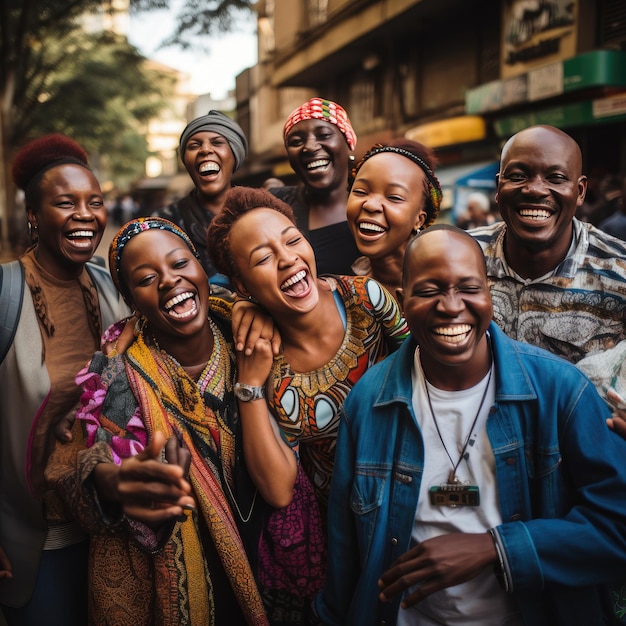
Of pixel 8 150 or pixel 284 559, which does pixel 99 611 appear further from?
pixel 8 150

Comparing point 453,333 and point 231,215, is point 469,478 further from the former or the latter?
point 231,215

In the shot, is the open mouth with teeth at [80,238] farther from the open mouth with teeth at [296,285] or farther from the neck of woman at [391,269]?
the neck of woman at [391,269]

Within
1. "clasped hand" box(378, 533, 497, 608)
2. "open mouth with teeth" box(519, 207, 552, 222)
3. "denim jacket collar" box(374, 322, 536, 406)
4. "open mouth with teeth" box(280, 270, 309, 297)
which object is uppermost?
"open mouth with teeth" box(519, 207, 552, 222)

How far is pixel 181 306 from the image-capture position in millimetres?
2357

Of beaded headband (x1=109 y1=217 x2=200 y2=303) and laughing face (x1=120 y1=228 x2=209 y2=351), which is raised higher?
beaded headband (x1=109 y1=217 x2=200 y2=303)

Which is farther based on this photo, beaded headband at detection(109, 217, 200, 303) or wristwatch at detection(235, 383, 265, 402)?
beaded headband at detection(109, 217, 200, 303)

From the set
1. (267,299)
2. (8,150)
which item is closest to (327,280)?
(267,299)

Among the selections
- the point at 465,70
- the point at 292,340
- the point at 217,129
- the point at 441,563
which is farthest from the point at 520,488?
the point at 465,70

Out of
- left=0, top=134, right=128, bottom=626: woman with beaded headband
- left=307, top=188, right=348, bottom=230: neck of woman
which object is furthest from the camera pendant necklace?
left=307, top=188, right=348, bottom=230: neck of woman

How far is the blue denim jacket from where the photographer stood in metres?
1.77

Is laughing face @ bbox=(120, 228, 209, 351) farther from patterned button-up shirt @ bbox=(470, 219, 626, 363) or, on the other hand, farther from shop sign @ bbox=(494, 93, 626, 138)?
shop sign @ bbox=(494, 93, 626, 138)

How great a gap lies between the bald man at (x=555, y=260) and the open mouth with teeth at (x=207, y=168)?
6.09 feet

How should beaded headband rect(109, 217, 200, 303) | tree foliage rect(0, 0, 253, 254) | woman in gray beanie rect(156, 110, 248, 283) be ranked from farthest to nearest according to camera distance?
1. tree foliage rect(0, 0, 253, 254)
2. woman in gray beanie rect(156, 110, 248, 283)
3. beaded headband rect(109, 217, 200, 303)

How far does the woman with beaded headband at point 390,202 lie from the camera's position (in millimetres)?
2764
